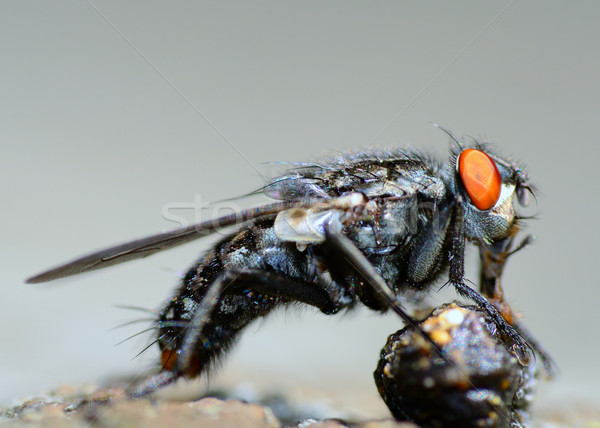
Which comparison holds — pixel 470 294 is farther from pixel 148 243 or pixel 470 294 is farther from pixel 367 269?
pixel 148 243

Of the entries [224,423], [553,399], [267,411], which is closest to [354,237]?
[267,411]

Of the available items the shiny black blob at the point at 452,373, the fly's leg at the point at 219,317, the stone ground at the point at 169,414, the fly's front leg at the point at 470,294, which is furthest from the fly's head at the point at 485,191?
the stone ground at the point at 169,414

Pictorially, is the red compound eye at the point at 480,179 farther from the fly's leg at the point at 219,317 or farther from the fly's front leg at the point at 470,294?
the fly's leg at the point at 219,317

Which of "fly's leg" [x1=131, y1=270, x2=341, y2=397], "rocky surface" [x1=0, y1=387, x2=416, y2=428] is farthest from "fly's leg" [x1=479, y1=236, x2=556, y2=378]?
"rocky surface" [x1=0, y1=387, x2=416, y2=428]

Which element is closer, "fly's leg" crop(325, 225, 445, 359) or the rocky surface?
the rocky surface

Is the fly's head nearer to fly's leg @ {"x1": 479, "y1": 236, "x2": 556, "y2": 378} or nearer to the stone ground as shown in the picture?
fly's leg @ {"x1": 479, "y1": 236, "x2": 556, "y2": 378}

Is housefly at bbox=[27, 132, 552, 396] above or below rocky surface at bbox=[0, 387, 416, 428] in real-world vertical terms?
above
